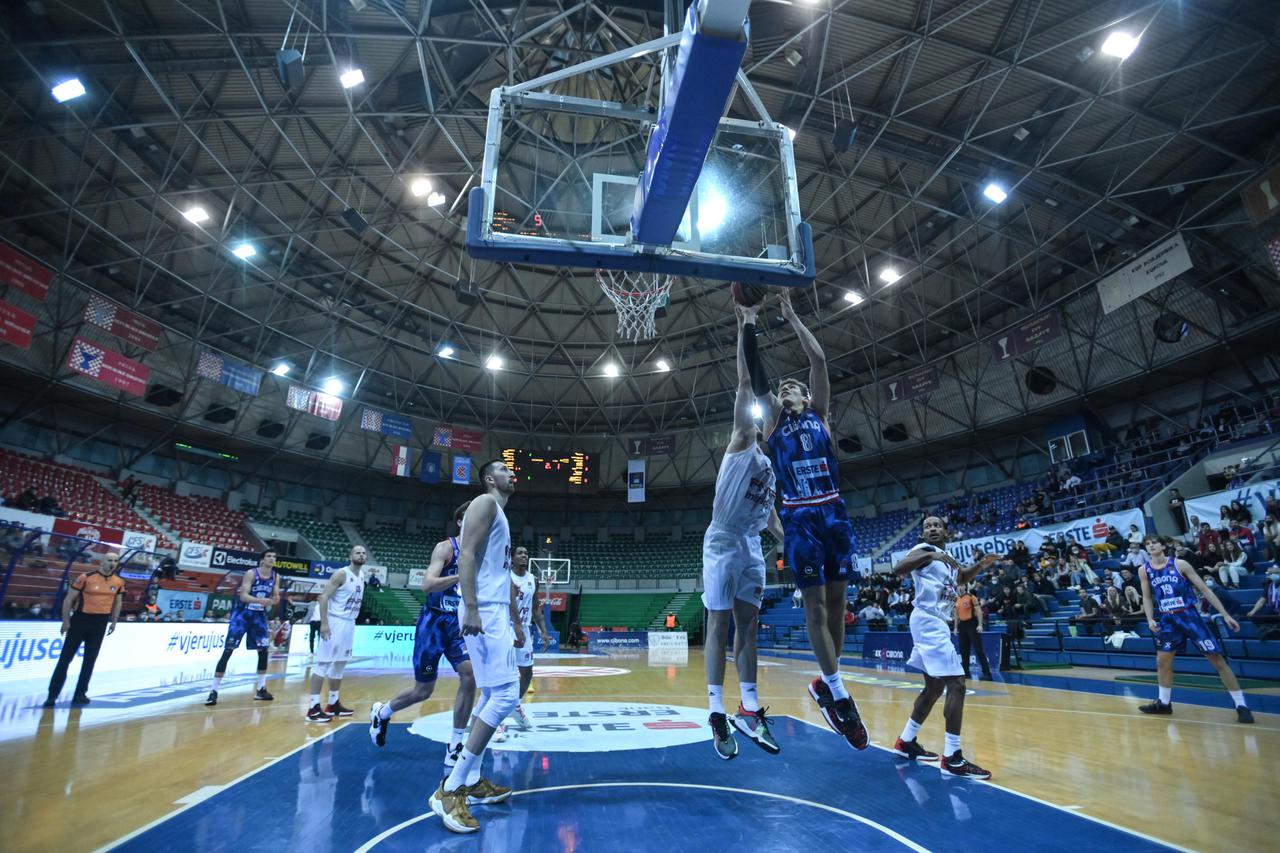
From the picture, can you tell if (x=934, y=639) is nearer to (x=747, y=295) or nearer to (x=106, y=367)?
(x=747, y=295)

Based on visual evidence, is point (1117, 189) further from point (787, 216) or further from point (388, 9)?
point (388, 9)

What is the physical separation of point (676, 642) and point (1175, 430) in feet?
68.7

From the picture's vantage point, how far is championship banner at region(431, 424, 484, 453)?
28109mm

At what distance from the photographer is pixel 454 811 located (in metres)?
3.38

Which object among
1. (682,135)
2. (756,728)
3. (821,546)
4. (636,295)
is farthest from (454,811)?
(636,295)

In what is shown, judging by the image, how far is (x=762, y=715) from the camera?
167 inches

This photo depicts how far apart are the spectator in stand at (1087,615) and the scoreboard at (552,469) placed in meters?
21.7

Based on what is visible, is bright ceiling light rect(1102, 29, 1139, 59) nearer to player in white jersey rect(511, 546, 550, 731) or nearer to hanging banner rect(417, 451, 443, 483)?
player in white jersey rect(511, 546, 550, 731)

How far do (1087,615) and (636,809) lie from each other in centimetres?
1342

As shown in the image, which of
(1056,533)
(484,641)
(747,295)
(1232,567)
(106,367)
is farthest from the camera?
(1056,533)

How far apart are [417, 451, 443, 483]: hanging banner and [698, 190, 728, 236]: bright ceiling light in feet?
87.9

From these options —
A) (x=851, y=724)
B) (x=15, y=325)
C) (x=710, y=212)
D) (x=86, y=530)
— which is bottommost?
(x=851, y=724)

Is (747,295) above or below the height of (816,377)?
above

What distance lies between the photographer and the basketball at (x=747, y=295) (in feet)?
16.6
